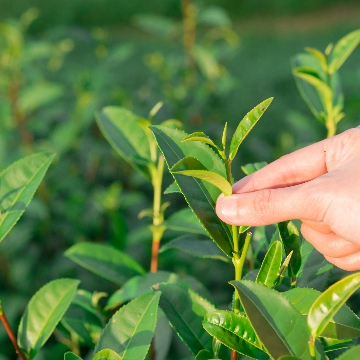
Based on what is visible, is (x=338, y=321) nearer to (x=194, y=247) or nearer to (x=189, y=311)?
(x=189, y=311)

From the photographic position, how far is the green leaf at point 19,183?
1.98 feet

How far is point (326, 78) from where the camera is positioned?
34.8 inches

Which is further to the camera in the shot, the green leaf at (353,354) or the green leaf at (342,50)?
the green leaf at (342,50)

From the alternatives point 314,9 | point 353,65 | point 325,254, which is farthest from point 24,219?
point 314,9

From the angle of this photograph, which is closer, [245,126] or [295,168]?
[245,126]

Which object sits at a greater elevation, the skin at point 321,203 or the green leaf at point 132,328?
the skin at point 321,203

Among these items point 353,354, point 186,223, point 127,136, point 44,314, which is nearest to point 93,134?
point 127,136

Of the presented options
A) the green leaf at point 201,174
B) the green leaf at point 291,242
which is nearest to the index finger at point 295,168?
the green leaf at point 291,242

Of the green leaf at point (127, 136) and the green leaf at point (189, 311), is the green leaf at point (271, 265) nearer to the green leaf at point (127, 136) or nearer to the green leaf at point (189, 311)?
the green leaf at point (189, 311)

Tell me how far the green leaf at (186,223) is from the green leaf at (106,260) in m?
0.17

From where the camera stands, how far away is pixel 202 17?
→ 1.78 meters

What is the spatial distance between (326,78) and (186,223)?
52cm

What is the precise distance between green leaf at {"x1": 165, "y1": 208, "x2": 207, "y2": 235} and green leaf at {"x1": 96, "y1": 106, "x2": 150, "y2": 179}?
0.41ft

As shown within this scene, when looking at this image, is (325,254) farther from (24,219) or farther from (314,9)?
(314,9)
